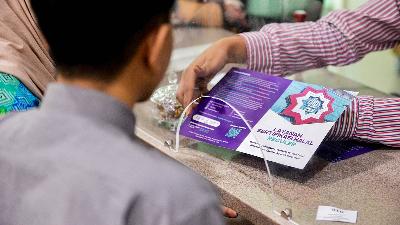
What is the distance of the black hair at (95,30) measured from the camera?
525 mm

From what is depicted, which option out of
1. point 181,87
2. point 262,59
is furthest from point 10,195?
point 262,59

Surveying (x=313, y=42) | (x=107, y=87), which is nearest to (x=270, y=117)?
(x=313, y=42)

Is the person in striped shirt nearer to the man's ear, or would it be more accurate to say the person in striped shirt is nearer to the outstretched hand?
the outstretched hand

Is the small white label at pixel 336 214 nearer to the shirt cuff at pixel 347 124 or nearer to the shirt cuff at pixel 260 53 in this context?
the shirt cuff at pixel 347 124

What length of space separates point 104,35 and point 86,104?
76 mm

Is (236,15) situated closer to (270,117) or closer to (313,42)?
(313,42)

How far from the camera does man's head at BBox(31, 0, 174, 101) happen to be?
53 cm

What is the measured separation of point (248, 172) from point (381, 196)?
24 cm

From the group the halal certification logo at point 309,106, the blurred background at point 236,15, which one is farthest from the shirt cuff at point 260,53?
the halal certification logo at point 309,106

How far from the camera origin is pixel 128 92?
1.90 ft

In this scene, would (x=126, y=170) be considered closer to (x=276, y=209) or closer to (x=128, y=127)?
(x=128, y=127)

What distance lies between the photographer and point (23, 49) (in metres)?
1.13

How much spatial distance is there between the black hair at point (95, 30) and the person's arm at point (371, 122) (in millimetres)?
556

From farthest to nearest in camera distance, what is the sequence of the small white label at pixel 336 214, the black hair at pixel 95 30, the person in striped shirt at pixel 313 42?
the person in striped shirt at pixel 313 42
the small white label at pixel 336 214
the black hair at pixel 95 30
